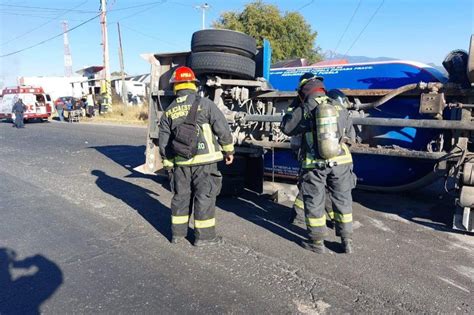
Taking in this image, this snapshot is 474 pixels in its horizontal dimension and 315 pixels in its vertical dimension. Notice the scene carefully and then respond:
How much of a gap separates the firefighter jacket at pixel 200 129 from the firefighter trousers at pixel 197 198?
0.09 metres

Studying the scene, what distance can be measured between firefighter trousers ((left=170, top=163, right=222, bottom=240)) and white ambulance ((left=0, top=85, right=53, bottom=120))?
26.1 m

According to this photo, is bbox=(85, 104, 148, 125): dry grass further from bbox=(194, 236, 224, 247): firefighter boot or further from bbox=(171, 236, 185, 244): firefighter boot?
bbox=(194, 236, 224, 247): firefighter boot

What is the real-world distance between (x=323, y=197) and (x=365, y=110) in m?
1.94

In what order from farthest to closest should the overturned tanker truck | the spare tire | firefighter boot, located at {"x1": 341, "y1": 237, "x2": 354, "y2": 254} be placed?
the spare tire < the overturned tanker truck < firefighter boot, located at {"x1": 341, "y1": 237, "x2": 354, "y2": 254}

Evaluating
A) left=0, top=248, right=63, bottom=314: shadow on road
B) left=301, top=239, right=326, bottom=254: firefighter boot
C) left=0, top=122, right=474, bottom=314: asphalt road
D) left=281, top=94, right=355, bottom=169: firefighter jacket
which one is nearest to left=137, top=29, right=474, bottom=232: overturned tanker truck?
left=0, top=122, right=474, bottom=314: asphalt road

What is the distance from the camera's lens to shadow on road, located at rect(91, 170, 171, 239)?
201 inches

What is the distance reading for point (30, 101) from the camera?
88.7 ft

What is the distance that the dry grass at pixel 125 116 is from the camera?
26.0m

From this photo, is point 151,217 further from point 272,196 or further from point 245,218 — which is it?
point 272,196

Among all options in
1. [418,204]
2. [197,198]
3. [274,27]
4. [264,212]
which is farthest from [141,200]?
[274,27]

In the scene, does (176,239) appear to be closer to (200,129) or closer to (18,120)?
(200,129)

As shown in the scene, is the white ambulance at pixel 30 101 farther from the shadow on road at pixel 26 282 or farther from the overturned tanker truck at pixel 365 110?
the shadow on road at pixel 26 282

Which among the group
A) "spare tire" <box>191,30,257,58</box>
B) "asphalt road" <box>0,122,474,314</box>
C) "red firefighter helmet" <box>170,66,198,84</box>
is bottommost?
"asphalt road" <box>0,122,474,314</box>

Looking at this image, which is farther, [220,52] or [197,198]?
[220,52]
